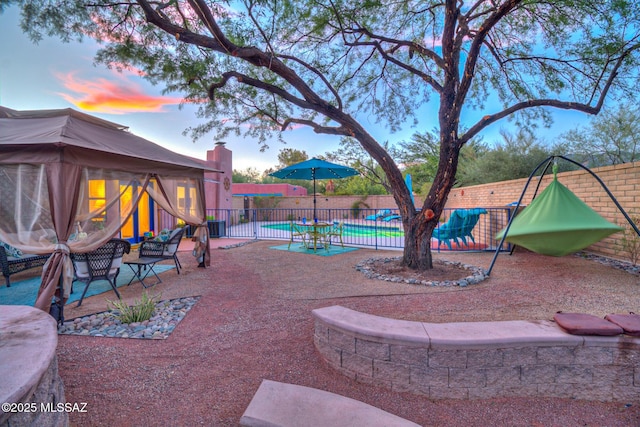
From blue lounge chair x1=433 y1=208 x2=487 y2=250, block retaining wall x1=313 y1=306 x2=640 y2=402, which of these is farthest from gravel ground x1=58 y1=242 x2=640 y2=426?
blue lounge chair x1=433 y1=208 x2=487 y2=250

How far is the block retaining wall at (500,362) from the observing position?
2.15 m

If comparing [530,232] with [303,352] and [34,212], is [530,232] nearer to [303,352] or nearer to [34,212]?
[303,352]

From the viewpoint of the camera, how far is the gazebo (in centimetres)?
339

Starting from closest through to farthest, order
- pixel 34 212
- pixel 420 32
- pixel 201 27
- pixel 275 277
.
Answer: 1. pixel 34 212
2. pixel 275 277
3. pixel 201 27
4. pixel 420 32

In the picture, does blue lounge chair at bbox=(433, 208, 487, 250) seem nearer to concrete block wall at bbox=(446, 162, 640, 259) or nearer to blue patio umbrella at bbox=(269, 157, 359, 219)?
concrete block wall at bbox=(446, 162, 640, 259)

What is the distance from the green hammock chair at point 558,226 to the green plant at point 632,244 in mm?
1894

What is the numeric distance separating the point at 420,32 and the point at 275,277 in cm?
603

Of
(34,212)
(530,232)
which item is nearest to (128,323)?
(34,212)

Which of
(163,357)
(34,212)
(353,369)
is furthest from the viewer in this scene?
(34,212)

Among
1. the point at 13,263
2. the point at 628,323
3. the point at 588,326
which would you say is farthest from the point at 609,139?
the point at 13,263

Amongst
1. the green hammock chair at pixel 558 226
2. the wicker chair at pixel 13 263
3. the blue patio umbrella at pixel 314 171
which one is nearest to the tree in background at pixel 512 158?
the blue patio umbrella at pixel 314 171

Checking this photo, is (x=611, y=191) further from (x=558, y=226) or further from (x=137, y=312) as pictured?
(x=137, y=312)

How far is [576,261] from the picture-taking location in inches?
229

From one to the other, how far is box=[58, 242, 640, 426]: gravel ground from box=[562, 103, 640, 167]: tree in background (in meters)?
7.14
